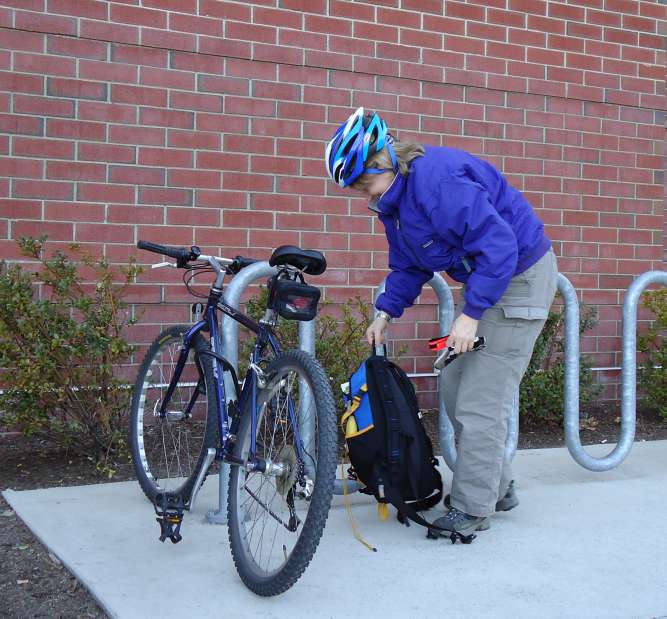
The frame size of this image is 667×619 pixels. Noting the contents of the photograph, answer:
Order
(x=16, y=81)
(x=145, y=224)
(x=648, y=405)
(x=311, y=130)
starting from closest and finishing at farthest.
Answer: (x=16, y=81)
(x=145, y=224)
(x=311, y=130)
(x=648, y=405)

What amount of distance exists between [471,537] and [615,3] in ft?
14.8

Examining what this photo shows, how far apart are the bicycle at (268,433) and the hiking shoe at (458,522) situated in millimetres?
573

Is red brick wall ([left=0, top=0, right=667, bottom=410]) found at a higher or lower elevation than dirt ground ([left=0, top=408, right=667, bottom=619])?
higher

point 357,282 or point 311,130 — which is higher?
point 311,130

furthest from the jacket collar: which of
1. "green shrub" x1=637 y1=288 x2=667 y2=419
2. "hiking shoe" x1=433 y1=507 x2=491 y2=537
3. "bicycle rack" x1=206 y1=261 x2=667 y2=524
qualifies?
"green shrub" x1=637 y1=288 x2=667 y2=419

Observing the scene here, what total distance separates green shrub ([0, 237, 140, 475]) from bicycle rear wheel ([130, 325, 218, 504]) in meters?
0.25

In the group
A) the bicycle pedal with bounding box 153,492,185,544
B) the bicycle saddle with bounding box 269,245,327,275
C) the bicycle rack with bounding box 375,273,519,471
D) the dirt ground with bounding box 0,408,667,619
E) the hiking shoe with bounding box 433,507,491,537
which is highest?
the bicycle saddle with bounding box 269,245,327,275

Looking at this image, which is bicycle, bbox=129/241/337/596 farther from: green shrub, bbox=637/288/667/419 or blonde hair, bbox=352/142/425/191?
green shrub, bbox=637/288/667/419

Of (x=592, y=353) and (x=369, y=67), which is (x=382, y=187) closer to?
(x=369, y=67)

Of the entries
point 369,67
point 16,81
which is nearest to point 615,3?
point 369,67

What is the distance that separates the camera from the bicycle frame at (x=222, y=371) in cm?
284

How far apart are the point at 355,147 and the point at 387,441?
109 centimetres

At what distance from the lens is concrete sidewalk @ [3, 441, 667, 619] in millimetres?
2709

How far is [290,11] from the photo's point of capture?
5.26m
